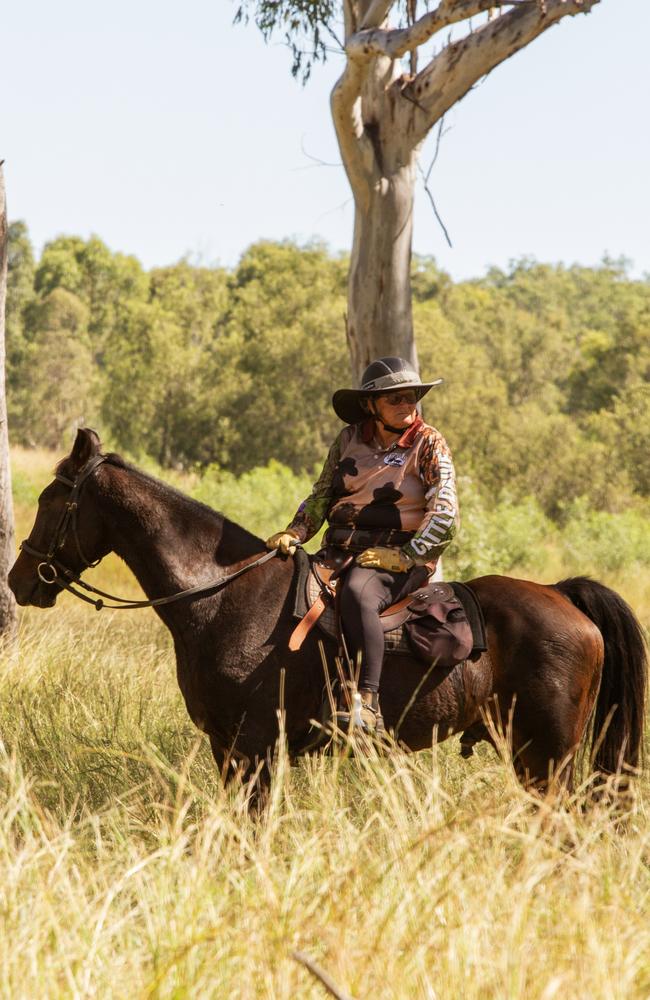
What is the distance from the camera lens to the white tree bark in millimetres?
8930

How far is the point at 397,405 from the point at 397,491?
1.35 ft

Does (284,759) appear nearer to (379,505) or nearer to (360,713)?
(360,713)

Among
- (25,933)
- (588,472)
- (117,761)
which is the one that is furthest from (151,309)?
(25,933)

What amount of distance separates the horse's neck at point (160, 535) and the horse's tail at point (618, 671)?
1757 millimetres

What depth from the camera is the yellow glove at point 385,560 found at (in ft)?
15.8

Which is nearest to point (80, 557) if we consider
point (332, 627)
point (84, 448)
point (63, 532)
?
point (63, 532)

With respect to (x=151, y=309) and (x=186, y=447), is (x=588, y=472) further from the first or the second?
(x=151, y=309)

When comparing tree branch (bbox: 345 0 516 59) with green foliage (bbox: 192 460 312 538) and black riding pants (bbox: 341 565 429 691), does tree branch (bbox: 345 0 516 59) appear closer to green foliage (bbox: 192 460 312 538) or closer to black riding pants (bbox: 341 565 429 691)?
black riding pants (bbox: 341 565 429 691)

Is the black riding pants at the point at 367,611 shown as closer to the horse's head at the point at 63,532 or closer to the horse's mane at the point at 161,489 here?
the horse's mane at the point at 161,489

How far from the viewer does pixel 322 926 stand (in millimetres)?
3113

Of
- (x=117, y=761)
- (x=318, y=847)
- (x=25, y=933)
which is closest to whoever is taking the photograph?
(x=25, y=933)

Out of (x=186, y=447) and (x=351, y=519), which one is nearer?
(x=351, y=519)

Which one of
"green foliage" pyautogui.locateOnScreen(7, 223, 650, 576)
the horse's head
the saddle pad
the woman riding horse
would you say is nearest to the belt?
the woman riding horse

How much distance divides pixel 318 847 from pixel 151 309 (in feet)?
115
